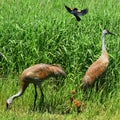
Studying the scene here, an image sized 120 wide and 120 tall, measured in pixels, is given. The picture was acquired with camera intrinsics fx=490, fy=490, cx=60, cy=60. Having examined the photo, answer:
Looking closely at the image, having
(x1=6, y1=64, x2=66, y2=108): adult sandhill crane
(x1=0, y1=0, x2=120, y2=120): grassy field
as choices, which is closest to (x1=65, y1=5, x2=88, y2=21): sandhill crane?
(x1=0, y1=0, x2=120, y2=120): grassy field

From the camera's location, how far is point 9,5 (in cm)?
977

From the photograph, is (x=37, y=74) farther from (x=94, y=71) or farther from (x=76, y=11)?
(x=76, y=11)

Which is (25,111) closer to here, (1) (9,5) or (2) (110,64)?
(2) (110,64)

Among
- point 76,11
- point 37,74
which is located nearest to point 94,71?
point 37,74

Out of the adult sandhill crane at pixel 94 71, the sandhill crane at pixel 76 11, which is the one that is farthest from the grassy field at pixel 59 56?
the sandhill crane at pixel 76 11

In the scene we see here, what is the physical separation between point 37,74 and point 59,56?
0.98 m

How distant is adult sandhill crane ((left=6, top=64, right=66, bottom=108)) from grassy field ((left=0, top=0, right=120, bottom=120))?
0.74 ft

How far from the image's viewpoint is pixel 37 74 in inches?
286

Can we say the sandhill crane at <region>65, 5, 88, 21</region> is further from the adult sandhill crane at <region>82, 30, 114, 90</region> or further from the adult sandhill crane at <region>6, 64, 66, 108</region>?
the adult sandhill crane at <region>6, 64, 66, 108</region>

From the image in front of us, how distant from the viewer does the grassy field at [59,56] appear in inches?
287

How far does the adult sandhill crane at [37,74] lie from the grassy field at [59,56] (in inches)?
8.9

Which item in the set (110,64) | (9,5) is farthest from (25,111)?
(9,5)

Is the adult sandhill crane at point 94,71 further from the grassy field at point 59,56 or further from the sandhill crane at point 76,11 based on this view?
the sandhill crane at point 76,11

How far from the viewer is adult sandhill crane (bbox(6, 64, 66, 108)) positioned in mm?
7250
